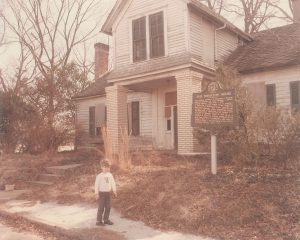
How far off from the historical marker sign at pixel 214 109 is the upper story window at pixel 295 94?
683 centimetres

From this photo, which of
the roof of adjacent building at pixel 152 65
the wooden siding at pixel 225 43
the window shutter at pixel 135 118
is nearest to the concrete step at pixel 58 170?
the roof of adjacent building at pixel 152 65

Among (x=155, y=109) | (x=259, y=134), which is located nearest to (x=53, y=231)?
(x=259, y=134)

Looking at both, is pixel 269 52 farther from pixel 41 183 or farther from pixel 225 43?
pixel 41 183

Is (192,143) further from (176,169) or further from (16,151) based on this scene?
(16,151)

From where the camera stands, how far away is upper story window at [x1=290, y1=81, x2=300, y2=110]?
1503 cm

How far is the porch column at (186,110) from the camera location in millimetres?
14742

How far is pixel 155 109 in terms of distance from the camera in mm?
19328

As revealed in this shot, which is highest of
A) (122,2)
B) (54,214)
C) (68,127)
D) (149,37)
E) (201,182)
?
(122,2)

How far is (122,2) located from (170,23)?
9.79 ft

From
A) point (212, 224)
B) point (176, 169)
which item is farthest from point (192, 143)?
point (212, 224)

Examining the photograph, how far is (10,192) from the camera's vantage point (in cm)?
1212

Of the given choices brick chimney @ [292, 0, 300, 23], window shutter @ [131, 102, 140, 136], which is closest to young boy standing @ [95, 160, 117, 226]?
window shutter @ [131, 102, 140, 136]

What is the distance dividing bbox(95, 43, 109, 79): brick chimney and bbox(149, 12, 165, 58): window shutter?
35.5ft

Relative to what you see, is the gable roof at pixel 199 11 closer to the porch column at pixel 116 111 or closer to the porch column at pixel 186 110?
the porch column at pixel 186 110
